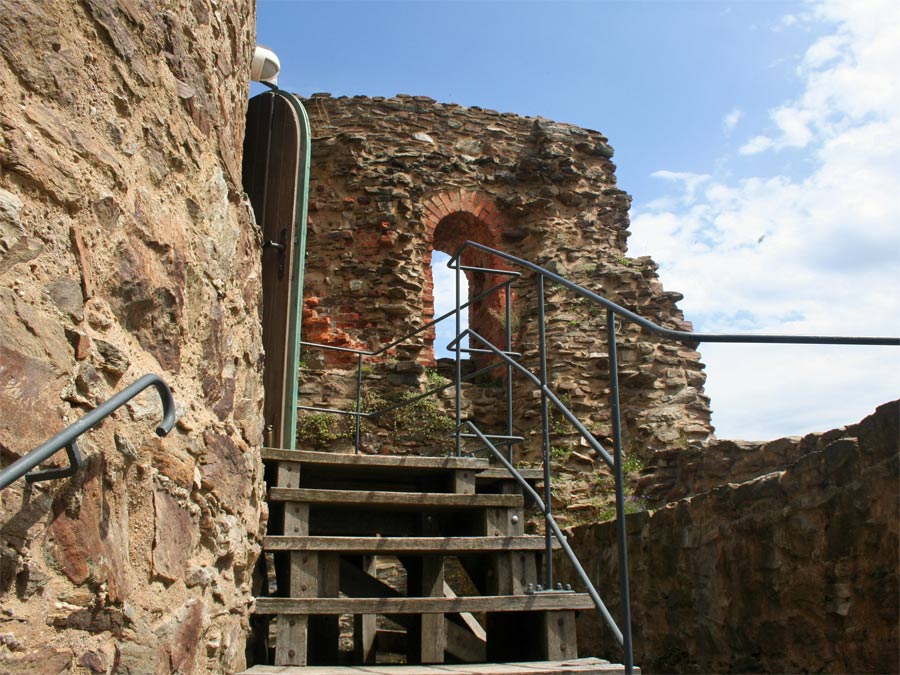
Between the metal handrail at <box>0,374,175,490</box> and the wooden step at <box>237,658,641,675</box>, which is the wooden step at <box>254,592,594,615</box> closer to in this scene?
the wooden step at <box>237,658,641,675</box>

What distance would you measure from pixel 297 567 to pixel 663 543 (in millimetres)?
2756

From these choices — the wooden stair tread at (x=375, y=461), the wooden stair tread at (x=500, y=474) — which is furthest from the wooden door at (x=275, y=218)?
the wooden stair tread at (x=500, y=474)

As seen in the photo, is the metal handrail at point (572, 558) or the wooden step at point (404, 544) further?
the wooden step at point (404, 544)

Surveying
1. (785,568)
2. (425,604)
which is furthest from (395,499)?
(785,568)

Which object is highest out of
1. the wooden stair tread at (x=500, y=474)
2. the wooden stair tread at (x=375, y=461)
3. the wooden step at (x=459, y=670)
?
the wooden stair tread at (x=375, y=461)

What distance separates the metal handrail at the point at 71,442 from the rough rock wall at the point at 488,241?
261 inches

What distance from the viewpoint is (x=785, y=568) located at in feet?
13.4

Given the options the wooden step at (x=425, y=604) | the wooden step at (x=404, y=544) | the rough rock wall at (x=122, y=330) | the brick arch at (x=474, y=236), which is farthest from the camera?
the brick arch at (x=474, y=236)

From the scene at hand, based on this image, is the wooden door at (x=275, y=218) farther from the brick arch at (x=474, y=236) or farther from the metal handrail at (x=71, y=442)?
the brick arch at (x=474, y=236)

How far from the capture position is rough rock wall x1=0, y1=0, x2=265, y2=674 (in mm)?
1565

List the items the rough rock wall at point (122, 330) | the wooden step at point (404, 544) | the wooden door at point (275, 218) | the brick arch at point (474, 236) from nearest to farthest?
the rough rock wall at point (122, 330)
the wooden step at point (404, 544)
the wooden door at point (275, 218)
the brick arch at point (474, 236)

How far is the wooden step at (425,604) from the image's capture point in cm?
323

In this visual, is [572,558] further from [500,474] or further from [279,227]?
[279,227]

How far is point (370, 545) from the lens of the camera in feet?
11.3
